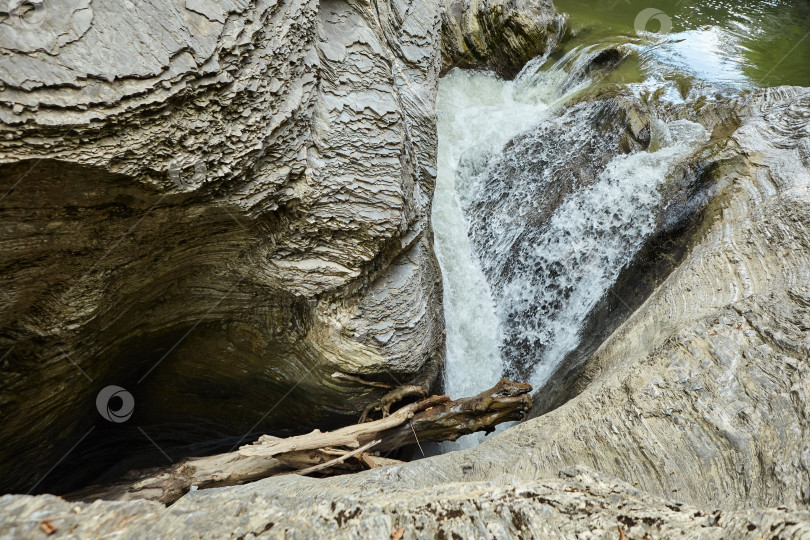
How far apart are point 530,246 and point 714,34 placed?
4.92 metres

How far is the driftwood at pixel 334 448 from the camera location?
13.3 feet

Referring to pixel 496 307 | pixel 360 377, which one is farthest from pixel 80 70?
pixel 496 307

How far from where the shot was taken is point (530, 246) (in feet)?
18.0

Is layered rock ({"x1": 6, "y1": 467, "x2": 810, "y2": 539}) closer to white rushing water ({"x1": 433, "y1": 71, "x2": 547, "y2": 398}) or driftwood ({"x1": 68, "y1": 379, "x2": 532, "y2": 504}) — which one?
driftwood ({"x1": 68, "y1": 379, "x2": 532, "y2": 504})

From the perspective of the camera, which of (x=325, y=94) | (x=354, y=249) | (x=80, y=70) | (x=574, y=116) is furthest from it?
(x=574, y=116)

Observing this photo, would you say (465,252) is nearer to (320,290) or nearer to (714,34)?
(320,290)

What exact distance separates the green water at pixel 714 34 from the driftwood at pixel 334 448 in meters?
4.91

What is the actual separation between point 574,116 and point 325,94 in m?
3.78

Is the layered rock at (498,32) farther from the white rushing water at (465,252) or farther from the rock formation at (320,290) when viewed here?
the rock formation at (320,290)

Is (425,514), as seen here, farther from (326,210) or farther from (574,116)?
(574,116)

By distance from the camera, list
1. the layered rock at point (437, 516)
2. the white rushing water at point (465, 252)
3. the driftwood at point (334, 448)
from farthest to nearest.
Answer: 1. the white rushing water at point (465, 252)
2. the driftwood at point (334, 448)
3. the layered rock at point (437, 516)

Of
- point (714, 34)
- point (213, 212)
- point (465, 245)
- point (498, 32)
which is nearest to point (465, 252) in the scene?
point (465, 245)

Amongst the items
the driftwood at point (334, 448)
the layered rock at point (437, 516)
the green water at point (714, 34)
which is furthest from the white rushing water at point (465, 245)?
the layered rock at point (437, 516)

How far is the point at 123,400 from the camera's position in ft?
15.5
